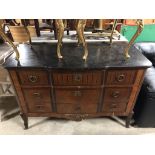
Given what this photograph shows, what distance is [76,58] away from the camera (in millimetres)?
1366

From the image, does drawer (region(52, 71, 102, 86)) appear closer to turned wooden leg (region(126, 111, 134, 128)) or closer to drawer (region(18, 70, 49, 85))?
drawer (region(18, 70, 49, 85))

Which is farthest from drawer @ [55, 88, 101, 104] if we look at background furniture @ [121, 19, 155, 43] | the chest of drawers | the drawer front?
background furniture @ [121, 19, 155, 43]

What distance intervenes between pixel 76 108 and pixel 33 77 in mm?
544

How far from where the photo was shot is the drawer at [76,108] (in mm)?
1513

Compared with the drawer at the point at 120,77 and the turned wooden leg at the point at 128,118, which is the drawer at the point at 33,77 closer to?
the drawer at the point at 120,77

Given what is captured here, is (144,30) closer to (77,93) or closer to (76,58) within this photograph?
(76,58)

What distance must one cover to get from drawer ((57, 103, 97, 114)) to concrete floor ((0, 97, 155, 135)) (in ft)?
0.89

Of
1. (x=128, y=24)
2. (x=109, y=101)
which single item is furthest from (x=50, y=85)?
(x=128, y=24)

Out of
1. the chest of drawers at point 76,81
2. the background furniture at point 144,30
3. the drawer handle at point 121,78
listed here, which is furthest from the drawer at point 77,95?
the background furniture at point 144,30

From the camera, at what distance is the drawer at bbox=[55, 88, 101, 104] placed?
4.58 feet
